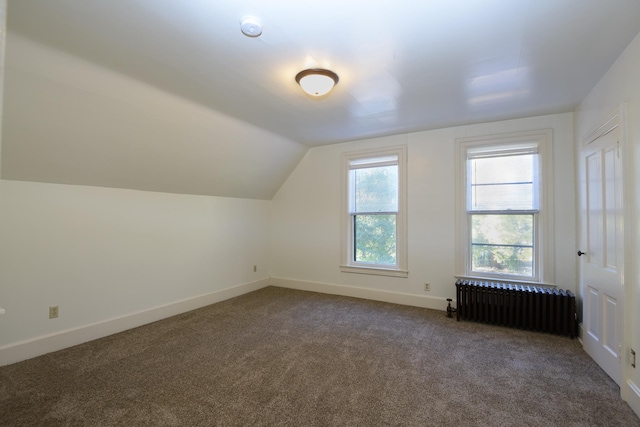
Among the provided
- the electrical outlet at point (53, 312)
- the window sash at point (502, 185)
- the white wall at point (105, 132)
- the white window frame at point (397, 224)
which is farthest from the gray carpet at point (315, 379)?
the white wall at point (105, 132)

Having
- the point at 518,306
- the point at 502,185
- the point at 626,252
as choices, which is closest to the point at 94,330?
the point at 518,306

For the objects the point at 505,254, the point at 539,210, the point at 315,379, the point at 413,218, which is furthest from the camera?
the point at 413,218

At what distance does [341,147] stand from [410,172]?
1.18 meters

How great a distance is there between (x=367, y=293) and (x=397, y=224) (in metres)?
1.15

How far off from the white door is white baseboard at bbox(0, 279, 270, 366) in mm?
4371

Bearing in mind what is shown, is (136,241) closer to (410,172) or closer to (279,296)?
(279,296)

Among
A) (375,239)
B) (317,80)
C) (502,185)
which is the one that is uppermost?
(317,80)

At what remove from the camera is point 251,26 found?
1.92 meters

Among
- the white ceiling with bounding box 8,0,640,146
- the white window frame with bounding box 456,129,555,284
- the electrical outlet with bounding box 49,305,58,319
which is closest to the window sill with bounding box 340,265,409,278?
the white window frame with bounding box 456,129,555,284

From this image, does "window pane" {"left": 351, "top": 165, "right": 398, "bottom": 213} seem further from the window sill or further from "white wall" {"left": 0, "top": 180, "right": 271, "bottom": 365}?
"white wall" {"left": 0, "top": 180, "right": 271, "bottom": 365}

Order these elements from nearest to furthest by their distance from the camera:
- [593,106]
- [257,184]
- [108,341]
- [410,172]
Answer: [593,106] → [108,341] → [410,172] → [257,184]

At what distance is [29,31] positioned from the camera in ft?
6.38

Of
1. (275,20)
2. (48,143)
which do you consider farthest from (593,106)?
(48,143)

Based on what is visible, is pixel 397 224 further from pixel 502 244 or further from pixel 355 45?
pixel 355 45
